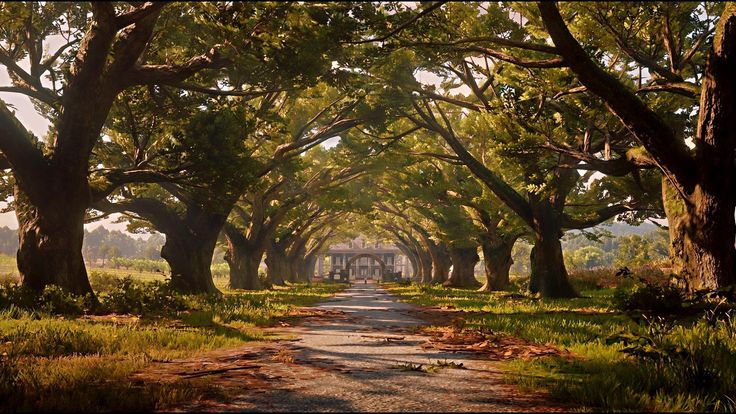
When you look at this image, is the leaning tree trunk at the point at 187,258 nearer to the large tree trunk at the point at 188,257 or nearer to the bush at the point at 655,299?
the large tree trunk at the point at 188,257

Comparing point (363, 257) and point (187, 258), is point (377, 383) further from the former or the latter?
point (363, 257)

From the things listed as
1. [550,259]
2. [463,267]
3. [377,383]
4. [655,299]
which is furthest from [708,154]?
[463,267]

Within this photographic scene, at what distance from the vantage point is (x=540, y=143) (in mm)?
13852

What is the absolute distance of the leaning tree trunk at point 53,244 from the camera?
12.2 metres

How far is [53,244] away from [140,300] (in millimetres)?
2653

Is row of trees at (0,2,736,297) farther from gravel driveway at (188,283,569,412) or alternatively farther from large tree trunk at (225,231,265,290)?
large tree trunk at (225,231,265,290)

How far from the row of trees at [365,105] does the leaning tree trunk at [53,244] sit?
4cm

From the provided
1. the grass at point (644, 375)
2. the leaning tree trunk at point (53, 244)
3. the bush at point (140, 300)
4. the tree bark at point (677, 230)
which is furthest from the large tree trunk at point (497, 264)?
the grass at point (644, 375)

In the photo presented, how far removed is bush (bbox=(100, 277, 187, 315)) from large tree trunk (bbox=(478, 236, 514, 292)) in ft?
66.9

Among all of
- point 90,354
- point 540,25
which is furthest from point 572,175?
point 90,354

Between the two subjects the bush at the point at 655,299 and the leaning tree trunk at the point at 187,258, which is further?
the leaning tree trunk at the point at 187,258

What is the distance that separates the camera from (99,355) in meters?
6.16

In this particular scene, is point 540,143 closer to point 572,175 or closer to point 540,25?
point 540,25

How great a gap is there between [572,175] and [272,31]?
14195 mm
